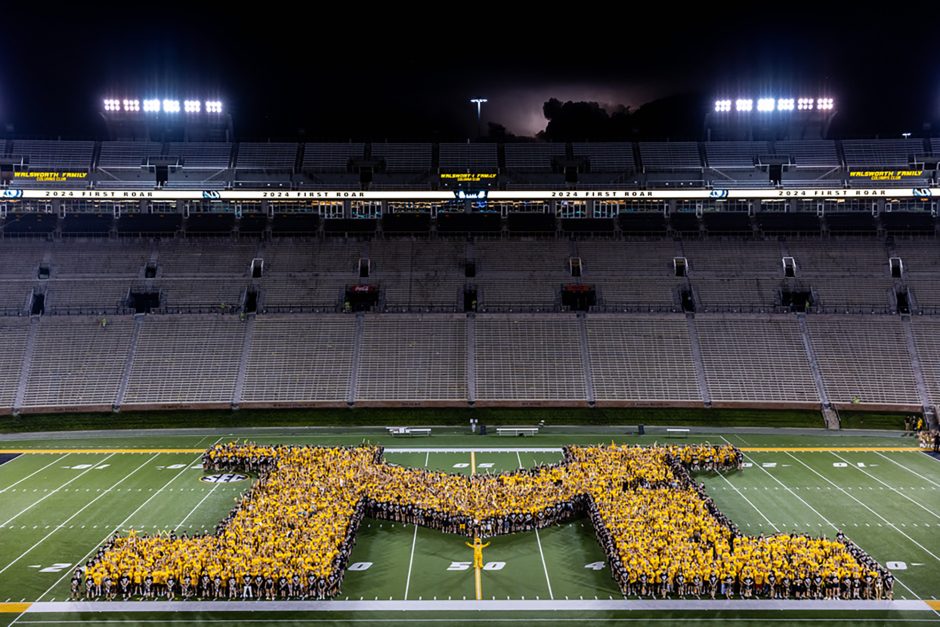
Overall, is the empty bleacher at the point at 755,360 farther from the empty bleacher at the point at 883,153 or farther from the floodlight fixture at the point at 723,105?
the floodlight fixture at the point at 723,105

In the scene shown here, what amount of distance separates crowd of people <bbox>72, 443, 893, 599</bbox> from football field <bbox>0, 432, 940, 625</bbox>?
0.59m

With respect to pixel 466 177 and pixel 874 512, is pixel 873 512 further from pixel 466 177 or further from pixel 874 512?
pixel 466 177

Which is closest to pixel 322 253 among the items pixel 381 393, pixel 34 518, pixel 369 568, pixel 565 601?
pixel 381 393

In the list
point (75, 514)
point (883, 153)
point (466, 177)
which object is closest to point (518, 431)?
point (75, 514)

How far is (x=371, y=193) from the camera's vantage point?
188 ft

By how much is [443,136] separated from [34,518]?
1825 inches

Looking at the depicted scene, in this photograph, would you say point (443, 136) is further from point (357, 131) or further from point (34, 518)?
point (34, 518)

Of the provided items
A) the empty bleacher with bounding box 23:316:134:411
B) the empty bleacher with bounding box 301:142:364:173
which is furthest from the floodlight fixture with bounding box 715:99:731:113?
the empty bleacher with bounding box 23:316:134:411

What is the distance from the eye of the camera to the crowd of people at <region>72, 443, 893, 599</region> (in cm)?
1953

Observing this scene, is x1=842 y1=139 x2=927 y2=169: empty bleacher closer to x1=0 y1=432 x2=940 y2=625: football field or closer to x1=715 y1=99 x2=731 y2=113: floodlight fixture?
x1=715 y1=99 x2=731 y2=113: floodlight fixture

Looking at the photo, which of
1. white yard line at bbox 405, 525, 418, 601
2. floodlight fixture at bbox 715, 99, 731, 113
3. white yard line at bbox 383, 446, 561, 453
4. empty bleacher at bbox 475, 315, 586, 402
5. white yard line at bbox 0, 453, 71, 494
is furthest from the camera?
floodlight fixture at bbox 715, 99, 731, 113

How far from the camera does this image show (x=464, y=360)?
4650cm

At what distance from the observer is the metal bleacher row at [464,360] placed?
43.2m

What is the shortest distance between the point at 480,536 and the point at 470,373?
2251 centimetres
